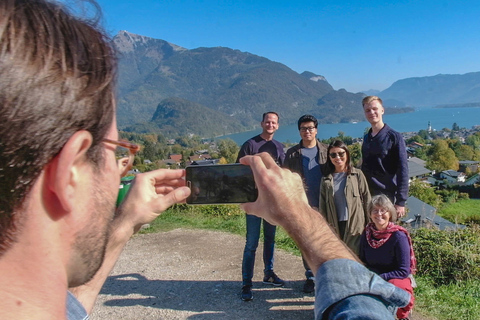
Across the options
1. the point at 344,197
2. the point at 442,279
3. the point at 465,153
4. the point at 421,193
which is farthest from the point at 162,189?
the point at 465,153

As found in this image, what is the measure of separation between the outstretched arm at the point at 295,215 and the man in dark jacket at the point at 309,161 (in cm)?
265

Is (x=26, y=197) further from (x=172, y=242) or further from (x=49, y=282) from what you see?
(x=172, y=242)

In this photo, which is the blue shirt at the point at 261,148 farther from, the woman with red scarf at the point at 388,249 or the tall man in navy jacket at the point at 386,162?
the woman with red scarf at the point at 388,249

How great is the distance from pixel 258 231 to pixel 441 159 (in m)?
64.6

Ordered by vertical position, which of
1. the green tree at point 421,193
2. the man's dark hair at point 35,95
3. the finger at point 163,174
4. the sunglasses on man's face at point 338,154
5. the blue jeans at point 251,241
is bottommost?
the green tree at point 421,193

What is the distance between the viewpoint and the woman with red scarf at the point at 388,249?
303cm

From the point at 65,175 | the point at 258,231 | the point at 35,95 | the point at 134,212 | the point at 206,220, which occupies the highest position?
the point at 35,95

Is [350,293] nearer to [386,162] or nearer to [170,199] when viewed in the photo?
[170,199]

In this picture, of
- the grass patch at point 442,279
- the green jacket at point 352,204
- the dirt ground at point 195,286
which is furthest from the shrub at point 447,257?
the green jacket at point 352,204

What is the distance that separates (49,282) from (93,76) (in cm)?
44

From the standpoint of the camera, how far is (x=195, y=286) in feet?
14.7

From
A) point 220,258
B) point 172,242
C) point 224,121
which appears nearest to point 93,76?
→ point 220,258

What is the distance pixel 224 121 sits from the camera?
525ft

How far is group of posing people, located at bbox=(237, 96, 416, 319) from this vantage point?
3.22 meters
